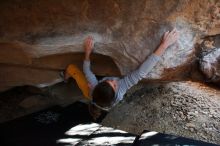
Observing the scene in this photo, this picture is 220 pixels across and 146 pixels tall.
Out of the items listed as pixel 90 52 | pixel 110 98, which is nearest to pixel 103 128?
pixel 110 98

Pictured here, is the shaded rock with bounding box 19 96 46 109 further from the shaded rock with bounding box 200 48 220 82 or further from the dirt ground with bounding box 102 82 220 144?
the shaded rock with bounding box 200 48 220 82

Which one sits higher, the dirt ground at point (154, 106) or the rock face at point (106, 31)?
the rock face at point (106, 31)

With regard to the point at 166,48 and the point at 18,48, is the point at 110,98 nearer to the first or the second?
the point at 166,48

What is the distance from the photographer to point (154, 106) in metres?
3.19

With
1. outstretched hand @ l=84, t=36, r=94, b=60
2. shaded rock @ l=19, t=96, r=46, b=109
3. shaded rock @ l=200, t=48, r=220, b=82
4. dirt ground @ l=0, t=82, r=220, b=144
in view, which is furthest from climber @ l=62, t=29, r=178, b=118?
shaded rock @ l=19, t=96, r=46, b=109

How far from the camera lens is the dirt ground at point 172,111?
2.92 metres

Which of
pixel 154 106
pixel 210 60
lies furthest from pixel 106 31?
pixel 154 106

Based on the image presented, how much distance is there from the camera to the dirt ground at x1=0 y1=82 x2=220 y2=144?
Answer: 295 cm

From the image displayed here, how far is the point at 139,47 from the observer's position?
2395mm

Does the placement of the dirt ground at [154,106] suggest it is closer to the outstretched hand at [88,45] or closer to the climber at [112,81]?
the climber at [112,81]

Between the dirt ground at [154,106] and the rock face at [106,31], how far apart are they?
0.50m

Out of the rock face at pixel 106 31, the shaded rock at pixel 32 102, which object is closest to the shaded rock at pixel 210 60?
the rock face at pixel 106 31

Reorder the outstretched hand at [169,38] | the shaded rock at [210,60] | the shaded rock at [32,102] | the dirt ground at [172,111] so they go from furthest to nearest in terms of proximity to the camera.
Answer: the shaded rock at [32,102] → the dirt ground at [172,111] → the shaded rock at [210,60] → the outstretched hand at [169,38]

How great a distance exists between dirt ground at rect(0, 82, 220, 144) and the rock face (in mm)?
496
